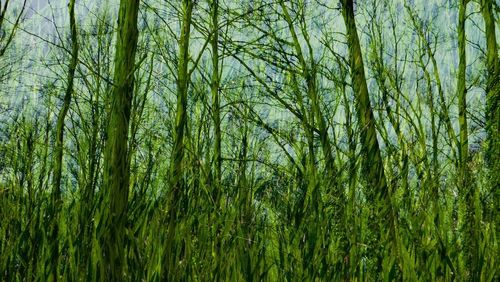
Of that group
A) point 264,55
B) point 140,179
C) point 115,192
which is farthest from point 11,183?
point 264,55

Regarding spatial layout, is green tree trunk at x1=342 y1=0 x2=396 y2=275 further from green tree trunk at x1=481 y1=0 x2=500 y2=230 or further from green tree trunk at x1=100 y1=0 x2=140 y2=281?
green tree trunk at x1=100 y1=0 x2=140 y2=281

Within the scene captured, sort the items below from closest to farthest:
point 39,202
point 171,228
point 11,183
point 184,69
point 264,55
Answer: point 171,228 → point 39,202 → point 11,183 → point 184,69 → point 264,55

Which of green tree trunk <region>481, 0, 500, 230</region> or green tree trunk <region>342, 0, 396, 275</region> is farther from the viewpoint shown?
green tree trunk <region>481, 0, 500, 230</region>

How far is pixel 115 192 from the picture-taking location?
6.82ft

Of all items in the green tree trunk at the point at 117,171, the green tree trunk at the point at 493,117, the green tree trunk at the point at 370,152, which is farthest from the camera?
the green tree trunk at the point at 493,117

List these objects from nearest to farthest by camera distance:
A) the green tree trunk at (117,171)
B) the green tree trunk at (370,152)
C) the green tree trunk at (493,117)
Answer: the green tree trunk at (117,171)
the green tree trunk at (370,152)
the green tree trunk at (493,117)

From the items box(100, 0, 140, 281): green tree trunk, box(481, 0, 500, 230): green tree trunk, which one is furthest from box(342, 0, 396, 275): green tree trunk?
box(100, 0, 140, 281): green tree trunk

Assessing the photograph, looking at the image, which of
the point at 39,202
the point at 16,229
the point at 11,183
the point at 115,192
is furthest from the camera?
the point at 11,183

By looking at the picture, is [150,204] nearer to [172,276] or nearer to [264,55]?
[172,276]

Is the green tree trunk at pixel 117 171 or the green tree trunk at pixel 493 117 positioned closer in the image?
the green tree trunk at pixel 117 171

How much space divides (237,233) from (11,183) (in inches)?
41.5

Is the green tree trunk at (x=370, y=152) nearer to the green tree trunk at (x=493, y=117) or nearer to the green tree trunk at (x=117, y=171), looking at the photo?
the green tree trunk at (x=493, y=117)

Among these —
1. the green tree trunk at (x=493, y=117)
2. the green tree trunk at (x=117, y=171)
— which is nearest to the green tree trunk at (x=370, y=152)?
the green tree trunk at (x=493, y=117)

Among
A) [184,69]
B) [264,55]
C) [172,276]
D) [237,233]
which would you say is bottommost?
[172,276]
